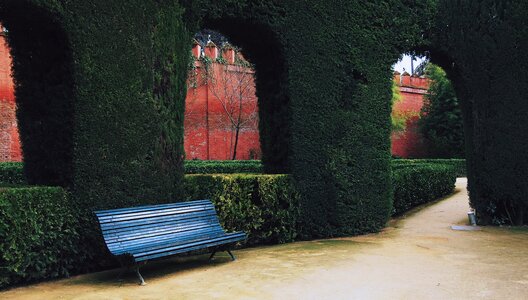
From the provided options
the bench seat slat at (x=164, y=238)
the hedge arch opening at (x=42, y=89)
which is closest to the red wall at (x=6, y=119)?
the hedge arch opening at (x=42, y=89)

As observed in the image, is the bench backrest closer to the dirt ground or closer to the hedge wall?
the dirt ground

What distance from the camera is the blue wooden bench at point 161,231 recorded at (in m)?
4.63

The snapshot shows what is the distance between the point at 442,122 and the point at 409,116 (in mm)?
2002

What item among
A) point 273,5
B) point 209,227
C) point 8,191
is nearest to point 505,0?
point 273,5

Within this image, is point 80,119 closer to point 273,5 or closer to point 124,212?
point 124,212

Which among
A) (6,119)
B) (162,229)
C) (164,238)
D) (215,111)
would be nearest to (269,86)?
(162,229)

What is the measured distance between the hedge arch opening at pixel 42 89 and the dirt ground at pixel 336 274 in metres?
1.31

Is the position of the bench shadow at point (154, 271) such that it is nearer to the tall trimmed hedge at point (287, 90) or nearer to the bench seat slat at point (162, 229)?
the bench seat slat at point (162, 229)

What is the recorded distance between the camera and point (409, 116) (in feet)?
90.7

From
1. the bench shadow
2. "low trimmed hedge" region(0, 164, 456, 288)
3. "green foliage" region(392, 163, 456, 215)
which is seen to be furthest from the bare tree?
the bench shadow

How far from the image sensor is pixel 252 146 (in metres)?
21.8

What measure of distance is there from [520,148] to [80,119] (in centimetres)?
712

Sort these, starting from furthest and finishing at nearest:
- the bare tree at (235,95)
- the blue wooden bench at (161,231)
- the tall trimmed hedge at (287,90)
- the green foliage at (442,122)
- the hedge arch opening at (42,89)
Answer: the green foliage at (442,122) < the bare tree at (235,95) < the tall trimmed hedge at (287,90) < the hedge arch opening at (42,89) < the blue wooden bench at (161,231)

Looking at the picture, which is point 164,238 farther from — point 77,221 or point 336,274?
point 336,274
